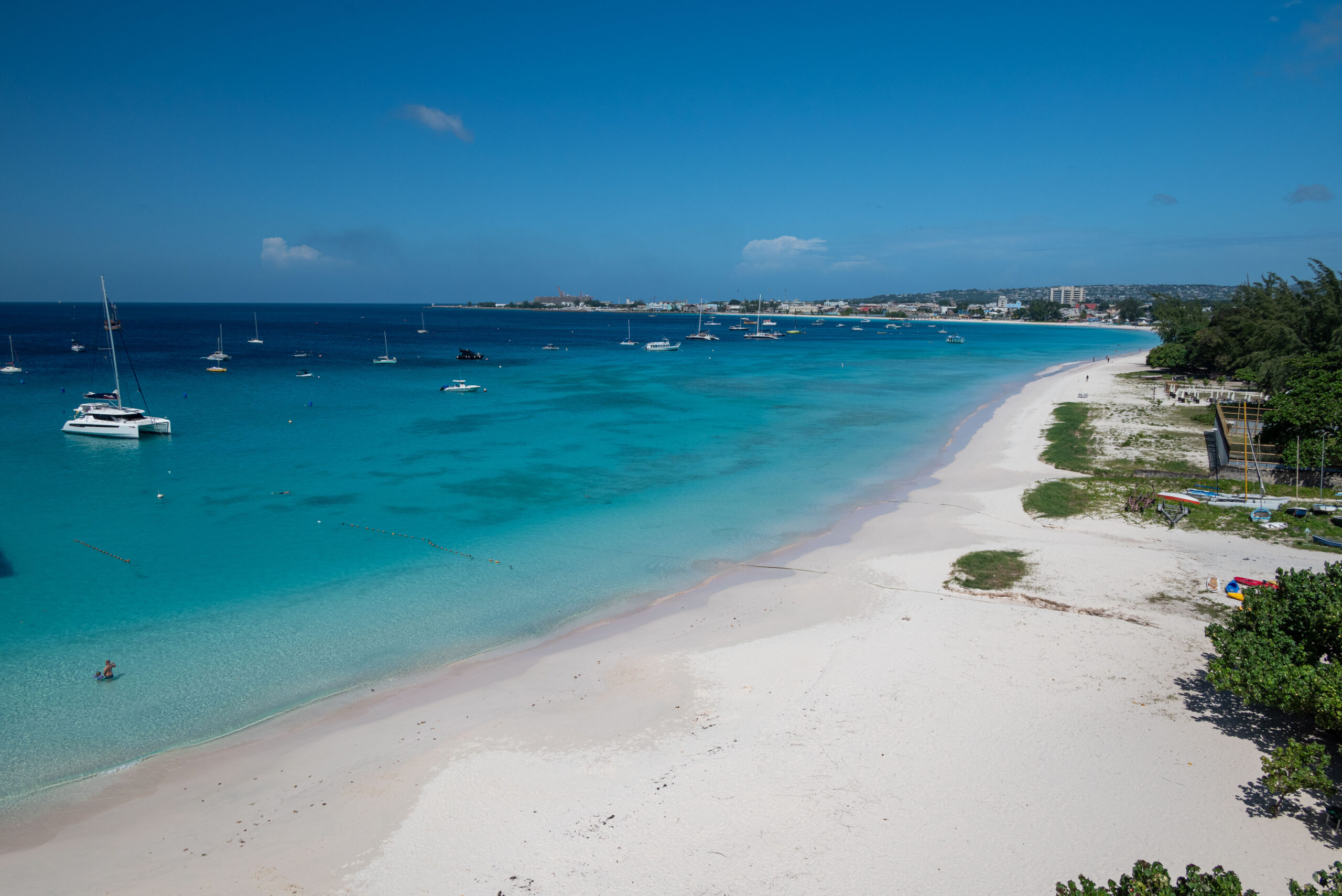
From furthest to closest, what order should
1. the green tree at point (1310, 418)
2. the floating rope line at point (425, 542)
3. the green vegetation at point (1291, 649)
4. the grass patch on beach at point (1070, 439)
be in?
the grass patch on beach at point (1070, 439), the green tree at point (1310, 418), the floating rope line at point (425, 542), the green vegetation at point (1291, 649)

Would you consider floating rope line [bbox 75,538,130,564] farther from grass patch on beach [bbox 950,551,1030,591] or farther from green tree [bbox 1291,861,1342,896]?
green tree [bbox 1291,861,1342,896]

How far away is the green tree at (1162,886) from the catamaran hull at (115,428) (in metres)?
44.7

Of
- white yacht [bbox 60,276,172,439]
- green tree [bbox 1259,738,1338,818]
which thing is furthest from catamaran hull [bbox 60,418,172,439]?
green tree [bbox 1259,738,1338,818]

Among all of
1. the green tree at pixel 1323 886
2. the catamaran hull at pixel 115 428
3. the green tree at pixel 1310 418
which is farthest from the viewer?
the catamaran hull at pixel 115 428

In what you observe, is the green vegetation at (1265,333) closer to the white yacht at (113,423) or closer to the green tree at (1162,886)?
the green tree at (1162,886)

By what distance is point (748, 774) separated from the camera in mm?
10195

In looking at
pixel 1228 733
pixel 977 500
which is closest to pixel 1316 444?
pixel 977 500

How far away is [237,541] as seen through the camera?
71.4 ft

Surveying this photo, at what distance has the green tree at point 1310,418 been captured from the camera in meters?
23.3

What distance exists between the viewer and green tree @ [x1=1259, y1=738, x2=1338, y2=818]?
845 centimetres

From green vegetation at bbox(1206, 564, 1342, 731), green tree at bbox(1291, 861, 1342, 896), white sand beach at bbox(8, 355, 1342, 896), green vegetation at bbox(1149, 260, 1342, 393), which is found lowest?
A: white sand beach at bbox(8, 355, 1342, 896)

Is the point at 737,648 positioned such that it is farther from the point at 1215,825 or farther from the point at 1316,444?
the point at 1316,444

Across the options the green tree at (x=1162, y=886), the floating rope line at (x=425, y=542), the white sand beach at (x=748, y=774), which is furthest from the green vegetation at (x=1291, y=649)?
the floating rope line at (x=425, y=542)

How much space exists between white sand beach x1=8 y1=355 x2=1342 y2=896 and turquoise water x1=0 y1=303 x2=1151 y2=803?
2.10 meters
